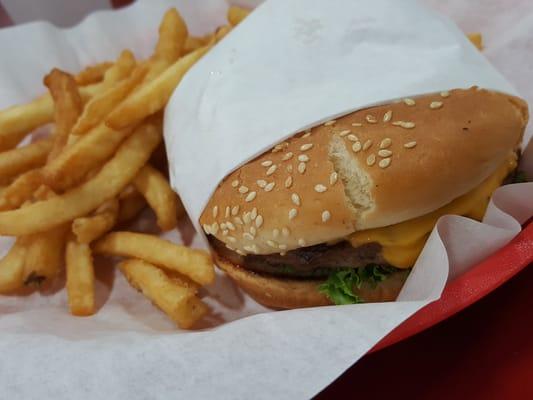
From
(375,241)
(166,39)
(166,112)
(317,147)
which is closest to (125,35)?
(166,39)

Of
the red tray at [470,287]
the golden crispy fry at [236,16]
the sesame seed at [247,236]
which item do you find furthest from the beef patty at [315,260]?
the golden crispy fry at [236,16]

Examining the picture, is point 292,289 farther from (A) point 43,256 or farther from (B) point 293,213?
(A) point 43,256

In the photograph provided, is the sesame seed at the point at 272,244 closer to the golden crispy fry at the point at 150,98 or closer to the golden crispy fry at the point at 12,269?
the golden crispy fry at the point at 150,98

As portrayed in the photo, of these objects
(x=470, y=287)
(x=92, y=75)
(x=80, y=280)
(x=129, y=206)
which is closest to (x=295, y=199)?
(x=470, y=287)

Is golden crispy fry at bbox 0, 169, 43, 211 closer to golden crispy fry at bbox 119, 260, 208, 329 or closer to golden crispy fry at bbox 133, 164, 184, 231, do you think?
golden crispy fry at bbox 133, 164, 184, 231

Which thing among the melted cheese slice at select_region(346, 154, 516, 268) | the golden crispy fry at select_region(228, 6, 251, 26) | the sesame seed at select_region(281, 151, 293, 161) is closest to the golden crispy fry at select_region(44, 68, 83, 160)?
the golden crispy fry at select_region(228, 6, 251, 26)

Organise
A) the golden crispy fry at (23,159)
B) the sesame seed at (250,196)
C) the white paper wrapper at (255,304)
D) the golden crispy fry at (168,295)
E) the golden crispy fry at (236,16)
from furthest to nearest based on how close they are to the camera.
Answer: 1. the golden crispy fry at (236,16)
2. the golden crispy fry at (23,159)
3. the golden crispy fry at (168,295)
4. the sesame seed at (250,196)
5. the white paper wrapper at (255,304)

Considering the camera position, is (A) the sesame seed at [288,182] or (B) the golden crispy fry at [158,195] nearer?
(A) the sesame seed at [288,182]
